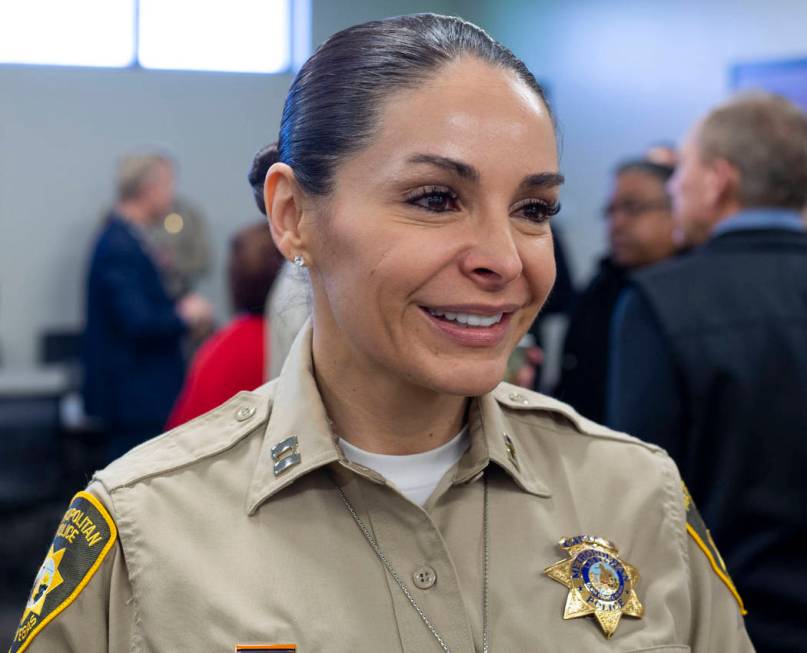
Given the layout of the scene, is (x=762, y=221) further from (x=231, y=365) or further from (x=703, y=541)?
(x=231, y=365)

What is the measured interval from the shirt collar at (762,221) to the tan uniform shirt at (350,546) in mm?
961

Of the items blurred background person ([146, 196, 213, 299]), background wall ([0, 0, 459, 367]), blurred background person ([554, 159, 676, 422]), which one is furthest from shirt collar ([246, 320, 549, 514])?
blurred background person ([146, 196, 213, 299])

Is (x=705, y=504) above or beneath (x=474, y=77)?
beneath

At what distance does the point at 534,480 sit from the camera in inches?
52.2

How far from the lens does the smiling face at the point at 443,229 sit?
1.15 metres

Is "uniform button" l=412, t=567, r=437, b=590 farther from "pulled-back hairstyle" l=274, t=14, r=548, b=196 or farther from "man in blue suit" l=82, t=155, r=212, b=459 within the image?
"man in blue suit" l=82, t=155, r=212, b=459

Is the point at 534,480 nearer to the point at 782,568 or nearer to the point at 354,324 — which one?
the point at 354,324

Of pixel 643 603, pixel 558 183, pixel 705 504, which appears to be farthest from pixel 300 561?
pixel 705 504

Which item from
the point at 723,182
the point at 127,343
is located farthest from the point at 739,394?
the point at 127,343

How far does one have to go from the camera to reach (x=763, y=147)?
224 centimetres

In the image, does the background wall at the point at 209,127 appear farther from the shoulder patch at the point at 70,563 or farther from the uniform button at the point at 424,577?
the shoulder patch at the point at 70,563

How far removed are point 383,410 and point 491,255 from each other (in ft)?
0.77

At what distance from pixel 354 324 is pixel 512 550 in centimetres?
32

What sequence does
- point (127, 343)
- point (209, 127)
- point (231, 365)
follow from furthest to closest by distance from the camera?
point (209, 127)
point (127, 343)
point (231, 365)
